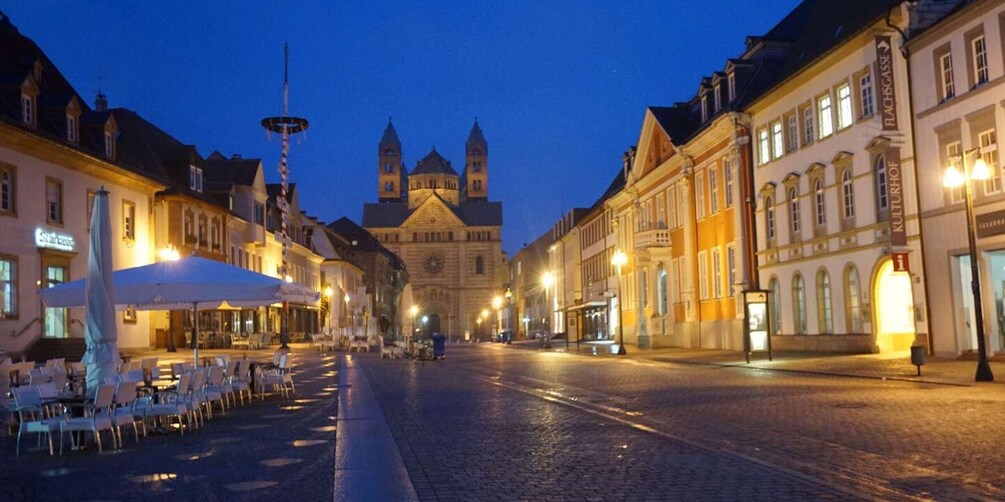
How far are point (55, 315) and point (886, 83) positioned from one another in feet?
99.4

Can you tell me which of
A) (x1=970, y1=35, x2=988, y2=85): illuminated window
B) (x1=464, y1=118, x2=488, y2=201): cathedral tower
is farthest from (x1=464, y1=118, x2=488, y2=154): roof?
(x1=970, y1=35, x2=988, y2=85): illuminated window

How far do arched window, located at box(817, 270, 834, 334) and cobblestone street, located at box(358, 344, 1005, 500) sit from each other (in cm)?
1308

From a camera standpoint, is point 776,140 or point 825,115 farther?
point 776,140

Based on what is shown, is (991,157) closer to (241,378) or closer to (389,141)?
(241,378)

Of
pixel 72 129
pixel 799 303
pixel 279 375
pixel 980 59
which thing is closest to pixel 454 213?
pixel 72 129

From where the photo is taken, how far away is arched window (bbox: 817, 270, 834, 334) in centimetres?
3447

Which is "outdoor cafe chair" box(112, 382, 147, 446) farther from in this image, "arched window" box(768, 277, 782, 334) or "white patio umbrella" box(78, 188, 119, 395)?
"arched window" box(768, 277, 782, 334)

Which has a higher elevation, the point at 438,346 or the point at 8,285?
the point at 8,285

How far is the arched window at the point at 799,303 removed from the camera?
1446 inches

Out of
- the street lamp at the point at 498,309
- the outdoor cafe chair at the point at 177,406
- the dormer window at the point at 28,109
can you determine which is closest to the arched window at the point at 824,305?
the outdoor cafe chair at the point at 177,406

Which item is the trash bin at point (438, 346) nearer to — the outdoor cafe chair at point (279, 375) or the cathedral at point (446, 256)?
the outdoor cafe chair at point (279, 375)

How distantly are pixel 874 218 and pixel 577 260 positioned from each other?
5454 cm

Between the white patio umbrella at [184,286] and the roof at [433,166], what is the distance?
149437 millimetres

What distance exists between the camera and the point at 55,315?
119 feet
